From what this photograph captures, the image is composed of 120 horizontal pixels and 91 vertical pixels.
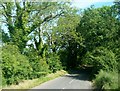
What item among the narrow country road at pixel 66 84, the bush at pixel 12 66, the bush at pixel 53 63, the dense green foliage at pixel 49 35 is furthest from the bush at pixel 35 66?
the bush at pixel 53 63

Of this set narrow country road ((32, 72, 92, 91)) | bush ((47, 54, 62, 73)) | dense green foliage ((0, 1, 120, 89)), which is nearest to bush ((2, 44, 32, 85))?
dense green foliage ((0, 1, 120, 89))

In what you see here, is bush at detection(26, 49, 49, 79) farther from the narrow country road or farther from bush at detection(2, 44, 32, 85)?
bush at detection(2, 44, 32, 85)

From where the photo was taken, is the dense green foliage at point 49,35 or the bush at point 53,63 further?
the bush at point 53,63

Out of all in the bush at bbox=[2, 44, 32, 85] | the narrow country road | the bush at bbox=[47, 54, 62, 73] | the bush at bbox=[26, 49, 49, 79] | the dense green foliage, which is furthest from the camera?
the bush at bbox=[47, 54, 62, 73]

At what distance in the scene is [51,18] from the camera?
47.7 m

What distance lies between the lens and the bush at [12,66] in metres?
28.7

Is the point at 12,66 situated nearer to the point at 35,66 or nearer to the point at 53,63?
the point at 35,66

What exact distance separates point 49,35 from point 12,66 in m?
28.4

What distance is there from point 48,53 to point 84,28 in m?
7.74

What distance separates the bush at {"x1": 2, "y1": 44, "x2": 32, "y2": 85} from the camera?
28.7 meters

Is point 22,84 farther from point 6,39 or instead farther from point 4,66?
point 6,39

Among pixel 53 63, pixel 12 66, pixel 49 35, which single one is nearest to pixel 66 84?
pixel 12 66

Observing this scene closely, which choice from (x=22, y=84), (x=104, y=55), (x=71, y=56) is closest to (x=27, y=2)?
(x=104, y=55)

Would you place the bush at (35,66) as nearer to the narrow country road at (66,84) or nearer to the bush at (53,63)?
the narrow country road at (66,84)
